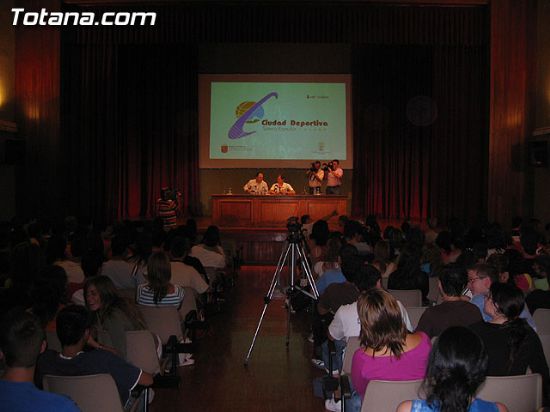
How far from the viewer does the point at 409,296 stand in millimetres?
5262

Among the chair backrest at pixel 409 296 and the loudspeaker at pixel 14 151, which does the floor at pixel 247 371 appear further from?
the loudspeaker at pixel 14 151

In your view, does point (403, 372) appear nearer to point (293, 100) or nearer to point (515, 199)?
point (515, 199)

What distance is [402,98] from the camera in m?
16.0

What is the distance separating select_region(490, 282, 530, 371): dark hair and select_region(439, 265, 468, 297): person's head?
0.51 metres

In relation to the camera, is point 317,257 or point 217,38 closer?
point 317,257

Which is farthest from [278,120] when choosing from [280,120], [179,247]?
[179,247]

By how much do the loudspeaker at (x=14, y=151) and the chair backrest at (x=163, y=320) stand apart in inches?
319

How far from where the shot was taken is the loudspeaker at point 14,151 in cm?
1179

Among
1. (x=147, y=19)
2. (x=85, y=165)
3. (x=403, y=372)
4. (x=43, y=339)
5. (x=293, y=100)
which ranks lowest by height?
(x=403, y=372)

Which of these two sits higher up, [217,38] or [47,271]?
[217,38]

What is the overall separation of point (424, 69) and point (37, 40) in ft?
27.4

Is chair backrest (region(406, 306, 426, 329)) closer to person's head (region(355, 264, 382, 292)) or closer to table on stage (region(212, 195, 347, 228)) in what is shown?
person's head (region(355, 264, 382, 292))

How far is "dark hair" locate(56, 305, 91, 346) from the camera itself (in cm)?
297

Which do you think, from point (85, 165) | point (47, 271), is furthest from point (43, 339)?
point (85, 165)
